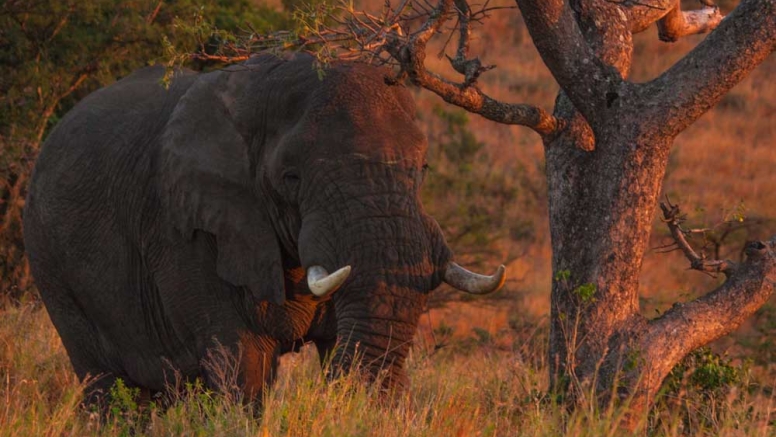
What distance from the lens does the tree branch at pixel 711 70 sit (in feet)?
20.7

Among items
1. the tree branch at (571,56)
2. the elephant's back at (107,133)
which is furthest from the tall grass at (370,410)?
the tree branch at (571,56)

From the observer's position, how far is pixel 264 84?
6516mm

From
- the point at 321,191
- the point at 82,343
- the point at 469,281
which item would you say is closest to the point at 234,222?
the point at 321,191

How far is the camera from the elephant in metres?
5.84

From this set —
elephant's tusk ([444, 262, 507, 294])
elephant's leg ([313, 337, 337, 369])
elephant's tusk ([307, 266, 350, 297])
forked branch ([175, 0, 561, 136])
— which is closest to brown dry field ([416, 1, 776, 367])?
elephant's leg ([313, 337, 337, 369])

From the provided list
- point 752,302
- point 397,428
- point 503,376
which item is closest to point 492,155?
point 503,376

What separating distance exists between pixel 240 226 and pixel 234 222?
47 millimetres

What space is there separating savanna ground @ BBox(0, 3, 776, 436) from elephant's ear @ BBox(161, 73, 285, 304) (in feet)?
2.03

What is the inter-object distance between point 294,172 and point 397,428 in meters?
1.49

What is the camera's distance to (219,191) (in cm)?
659

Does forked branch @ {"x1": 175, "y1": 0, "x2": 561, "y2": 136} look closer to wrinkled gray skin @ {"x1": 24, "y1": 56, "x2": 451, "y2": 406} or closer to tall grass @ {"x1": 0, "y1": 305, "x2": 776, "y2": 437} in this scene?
wrinkled gray skin @ {"x1": 24, "y1": 56, "x2": 451, "y2": 406}

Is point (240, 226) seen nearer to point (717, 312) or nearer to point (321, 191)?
point (321, 191)

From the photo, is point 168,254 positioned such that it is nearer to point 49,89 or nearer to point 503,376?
point 503,376

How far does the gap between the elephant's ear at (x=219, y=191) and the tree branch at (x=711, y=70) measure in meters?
1.94
